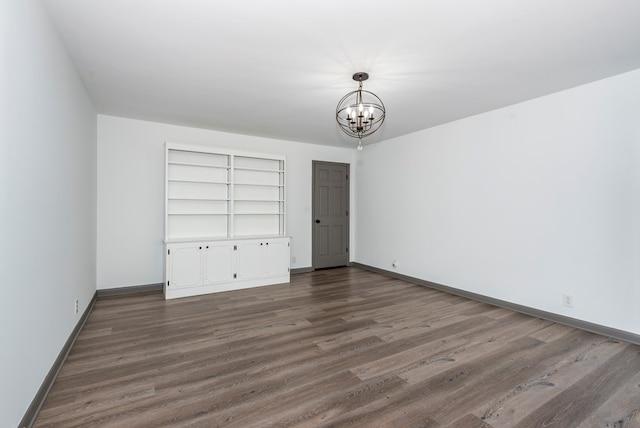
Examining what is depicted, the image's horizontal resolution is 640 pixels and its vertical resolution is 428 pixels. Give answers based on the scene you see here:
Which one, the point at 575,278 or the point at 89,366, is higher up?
the point at 575,278

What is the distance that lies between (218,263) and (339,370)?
289 cm

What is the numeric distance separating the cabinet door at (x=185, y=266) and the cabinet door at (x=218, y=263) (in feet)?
0.34

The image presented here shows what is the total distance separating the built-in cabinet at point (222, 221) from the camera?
448 centimetres

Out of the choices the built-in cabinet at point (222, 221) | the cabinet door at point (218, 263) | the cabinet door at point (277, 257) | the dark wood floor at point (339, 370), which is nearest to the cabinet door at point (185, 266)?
the built-in cabinet at point (222, 221)

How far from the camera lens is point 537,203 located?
11.9ft

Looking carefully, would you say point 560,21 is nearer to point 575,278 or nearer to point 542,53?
point 542,53

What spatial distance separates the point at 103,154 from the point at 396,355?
476 centimetres

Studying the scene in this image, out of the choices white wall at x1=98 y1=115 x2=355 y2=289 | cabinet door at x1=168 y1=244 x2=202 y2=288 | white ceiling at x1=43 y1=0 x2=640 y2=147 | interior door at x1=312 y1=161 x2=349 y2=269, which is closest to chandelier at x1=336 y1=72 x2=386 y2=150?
white ceiling at x1=43 y1=0 x2=640 y2=147

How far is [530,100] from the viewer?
12.1ft

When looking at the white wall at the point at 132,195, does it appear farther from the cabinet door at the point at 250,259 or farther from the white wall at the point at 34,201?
the white wall at the point at 34,201

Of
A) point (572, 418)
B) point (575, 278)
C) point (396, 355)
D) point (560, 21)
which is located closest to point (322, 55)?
point (560, 21)

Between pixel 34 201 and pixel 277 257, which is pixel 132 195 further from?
pixel 34 201

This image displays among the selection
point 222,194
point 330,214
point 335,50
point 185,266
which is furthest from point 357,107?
point 330,214

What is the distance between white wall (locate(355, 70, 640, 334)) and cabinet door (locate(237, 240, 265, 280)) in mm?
2568
